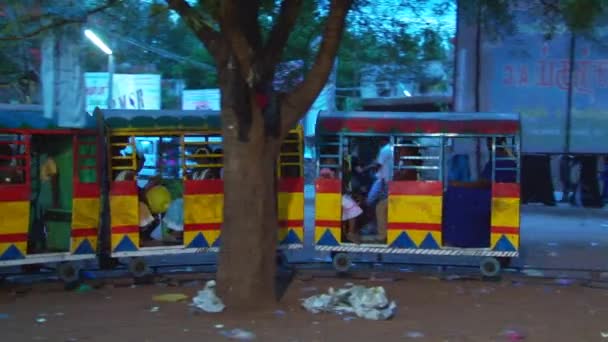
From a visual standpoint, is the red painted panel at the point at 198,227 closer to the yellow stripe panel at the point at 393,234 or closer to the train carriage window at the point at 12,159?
the train carriage window at the point at 12,159

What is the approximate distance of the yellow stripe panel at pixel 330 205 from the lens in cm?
1015

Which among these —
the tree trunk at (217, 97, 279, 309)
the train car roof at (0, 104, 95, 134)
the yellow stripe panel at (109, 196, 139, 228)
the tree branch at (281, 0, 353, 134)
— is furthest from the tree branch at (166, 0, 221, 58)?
the yellow stripe panel at (109, 196, 139, 228)

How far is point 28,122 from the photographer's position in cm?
901

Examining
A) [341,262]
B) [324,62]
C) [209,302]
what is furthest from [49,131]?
[341,262]

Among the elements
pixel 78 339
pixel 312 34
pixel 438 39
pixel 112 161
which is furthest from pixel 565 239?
pixel 78 339

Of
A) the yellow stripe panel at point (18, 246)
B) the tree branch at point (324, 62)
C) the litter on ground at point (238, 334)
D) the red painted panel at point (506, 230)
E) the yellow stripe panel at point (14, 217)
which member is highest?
the tree branch at point (324, 62)

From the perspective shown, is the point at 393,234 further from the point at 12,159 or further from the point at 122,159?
the point at 12,159

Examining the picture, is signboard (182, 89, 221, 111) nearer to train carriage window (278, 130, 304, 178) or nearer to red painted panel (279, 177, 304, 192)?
train carriage window (278, 130, 304, 178)

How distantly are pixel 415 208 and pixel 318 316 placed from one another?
8.60 feet

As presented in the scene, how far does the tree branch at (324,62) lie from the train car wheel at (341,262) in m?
2.85

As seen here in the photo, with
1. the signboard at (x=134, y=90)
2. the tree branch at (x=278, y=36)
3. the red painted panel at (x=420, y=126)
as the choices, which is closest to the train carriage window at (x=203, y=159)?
the red painted panel at (x=420, y=126)

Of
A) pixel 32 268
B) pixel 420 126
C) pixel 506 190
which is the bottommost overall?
pixel 32 268

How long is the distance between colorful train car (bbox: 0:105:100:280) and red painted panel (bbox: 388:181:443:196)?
11.9 ft

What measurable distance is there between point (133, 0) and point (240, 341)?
5.33 metres
